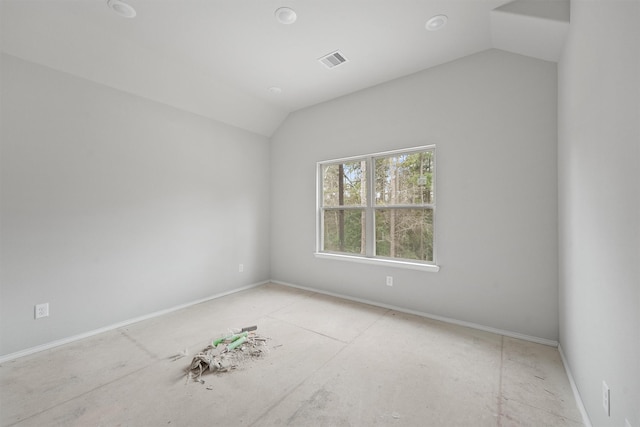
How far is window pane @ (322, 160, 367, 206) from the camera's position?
3.79 m

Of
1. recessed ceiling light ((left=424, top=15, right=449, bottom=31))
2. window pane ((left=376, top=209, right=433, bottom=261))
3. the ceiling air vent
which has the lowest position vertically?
window pane ((left=376, top=209, right=433, bottom=261))

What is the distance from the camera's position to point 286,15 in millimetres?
2250

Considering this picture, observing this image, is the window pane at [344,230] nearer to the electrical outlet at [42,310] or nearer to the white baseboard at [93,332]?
the white baseboard at [93,332]

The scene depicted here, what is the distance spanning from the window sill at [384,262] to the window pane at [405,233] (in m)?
0.10

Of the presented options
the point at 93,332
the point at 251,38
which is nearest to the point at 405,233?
the point at 251,38

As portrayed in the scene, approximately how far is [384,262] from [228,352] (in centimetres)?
205

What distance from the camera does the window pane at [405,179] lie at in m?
3.18

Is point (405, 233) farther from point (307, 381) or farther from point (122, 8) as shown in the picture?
point (122, 8)

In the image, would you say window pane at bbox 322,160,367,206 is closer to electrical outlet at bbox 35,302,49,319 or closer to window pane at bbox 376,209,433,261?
window pane at bbox 376,209,433,261

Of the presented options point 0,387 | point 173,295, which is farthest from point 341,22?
point 0,387

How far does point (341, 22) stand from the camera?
2354 mm

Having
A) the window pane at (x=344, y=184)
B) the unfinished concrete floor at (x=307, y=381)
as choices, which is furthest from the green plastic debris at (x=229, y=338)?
the window pane at (x=344, y=184)

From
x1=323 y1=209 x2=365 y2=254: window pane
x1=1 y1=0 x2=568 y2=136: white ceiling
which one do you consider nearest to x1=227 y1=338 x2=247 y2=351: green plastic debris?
x1=323 y1=209 x2=365 y2=254: window pane

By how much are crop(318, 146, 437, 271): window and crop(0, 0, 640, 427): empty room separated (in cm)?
3
